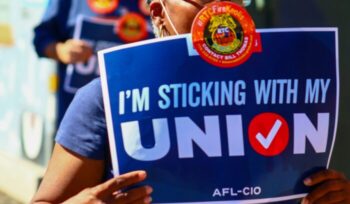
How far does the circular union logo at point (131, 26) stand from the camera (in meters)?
3.66

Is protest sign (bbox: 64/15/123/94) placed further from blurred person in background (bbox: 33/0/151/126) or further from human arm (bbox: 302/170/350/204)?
human arm (bbox: 302/170/350/204)

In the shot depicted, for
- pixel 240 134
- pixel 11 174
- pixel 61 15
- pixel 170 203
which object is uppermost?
pixel 61 15

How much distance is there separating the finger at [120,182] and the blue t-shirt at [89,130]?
82 millimetres

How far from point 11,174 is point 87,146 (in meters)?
4.24

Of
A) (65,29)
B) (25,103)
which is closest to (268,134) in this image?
(65,29)

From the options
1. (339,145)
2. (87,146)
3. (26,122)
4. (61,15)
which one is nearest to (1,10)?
(26,122)

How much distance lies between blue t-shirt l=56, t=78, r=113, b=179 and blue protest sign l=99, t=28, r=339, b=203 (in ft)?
0.20

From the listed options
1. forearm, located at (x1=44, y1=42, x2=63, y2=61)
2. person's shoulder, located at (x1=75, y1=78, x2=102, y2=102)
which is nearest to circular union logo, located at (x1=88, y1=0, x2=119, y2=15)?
forearm, located at (x1=44, y1=42, x2=63, y2=61)

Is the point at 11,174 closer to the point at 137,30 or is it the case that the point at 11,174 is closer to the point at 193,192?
the point at 137,30

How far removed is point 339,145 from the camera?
4395 millimetres

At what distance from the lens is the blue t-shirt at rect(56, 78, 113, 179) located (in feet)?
5.71

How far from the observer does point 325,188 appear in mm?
1723

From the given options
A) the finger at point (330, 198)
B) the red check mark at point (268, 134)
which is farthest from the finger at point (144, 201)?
the finger at point (330, 198)

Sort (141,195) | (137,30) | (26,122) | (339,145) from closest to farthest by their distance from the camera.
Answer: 1. (141,195)
2. (137,30)
3. (339,145)
4. (26,122)
